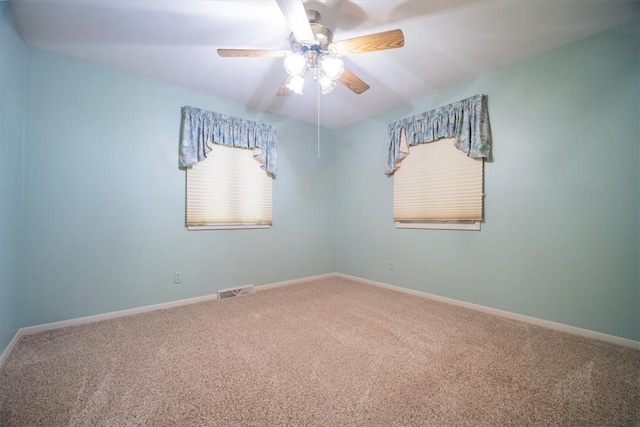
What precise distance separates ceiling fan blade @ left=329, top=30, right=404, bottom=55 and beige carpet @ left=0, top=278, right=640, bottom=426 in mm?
2148

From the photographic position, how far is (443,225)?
10.0 feet

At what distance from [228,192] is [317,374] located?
95.6 inches

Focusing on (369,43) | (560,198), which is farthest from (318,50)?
(560,198)

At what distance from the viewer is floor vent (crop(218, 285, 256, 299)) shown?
319 centimetres

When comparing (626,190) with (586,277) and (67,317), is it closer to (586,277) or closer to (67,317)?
(586,277)

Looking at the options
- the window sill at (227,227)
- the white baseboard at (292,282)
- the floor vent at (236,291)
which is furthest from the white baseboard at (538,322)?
the window sill at (227,227)

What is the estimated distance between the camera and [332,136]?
447 cm

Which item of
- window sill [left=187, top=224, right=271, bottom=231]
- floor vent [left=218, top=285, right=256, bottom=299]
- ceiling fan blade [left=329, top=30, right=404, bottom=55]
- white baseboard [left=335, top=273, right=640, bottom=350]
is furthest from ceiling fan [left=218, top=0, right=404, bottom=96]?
white baseboard [left=335, top=273, right=640, bottom=350]

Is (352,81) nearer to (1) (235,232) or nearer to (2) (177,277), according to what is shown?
(1) (235,232)

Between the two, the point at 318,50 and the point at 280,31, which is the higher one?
the point at 280,31

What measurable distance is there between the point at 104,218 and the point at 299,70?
7.68ft

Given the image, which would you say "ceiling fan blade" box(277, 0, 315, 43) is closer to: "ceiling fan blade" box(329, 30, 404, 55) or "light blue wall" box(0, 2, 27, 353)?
"ceiling fan blade" box(329, 30, 404, 55)

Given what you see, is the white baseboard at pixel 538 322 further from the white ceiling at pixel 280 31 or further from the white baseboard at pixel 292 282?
the white ceiling at pixel 280 31

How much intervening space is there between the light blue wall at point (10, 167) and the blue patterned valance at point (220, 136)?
4.03 ft
